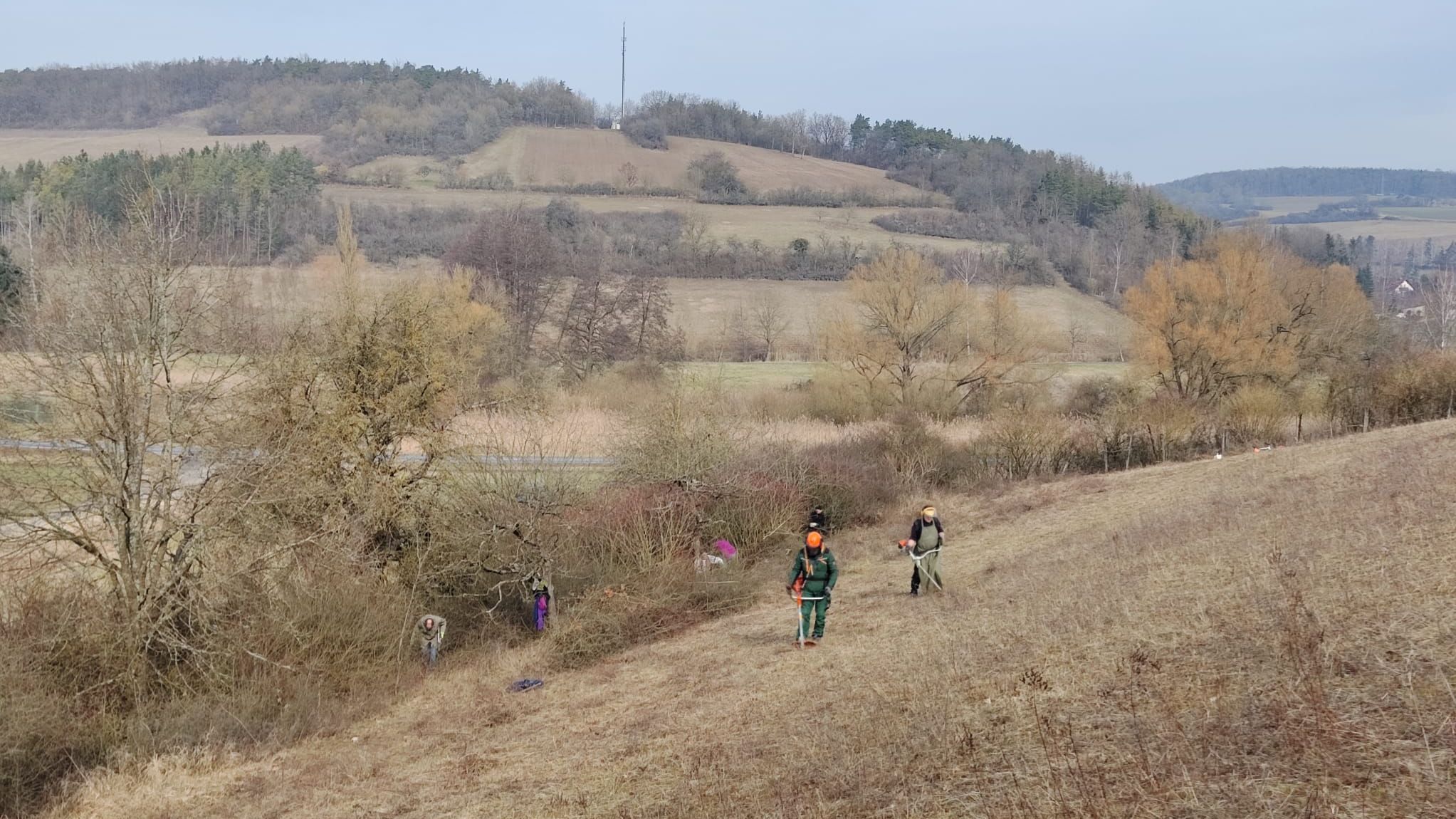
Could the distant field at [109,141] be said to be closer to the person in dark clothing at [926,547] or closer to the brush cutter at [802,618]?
the person in dark clothing at [926,547]

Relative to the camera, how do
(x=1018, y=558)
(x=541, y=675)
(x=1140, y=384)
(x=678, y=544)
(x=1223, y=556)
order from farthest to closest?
(x=1140, y=384) < (x=678, y=544) < (x=1018, y=558) < (x=541, y=675) < (x=1223, y=556)

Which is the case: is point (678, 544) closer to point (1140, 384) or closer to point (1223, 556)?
point (1223, 556)

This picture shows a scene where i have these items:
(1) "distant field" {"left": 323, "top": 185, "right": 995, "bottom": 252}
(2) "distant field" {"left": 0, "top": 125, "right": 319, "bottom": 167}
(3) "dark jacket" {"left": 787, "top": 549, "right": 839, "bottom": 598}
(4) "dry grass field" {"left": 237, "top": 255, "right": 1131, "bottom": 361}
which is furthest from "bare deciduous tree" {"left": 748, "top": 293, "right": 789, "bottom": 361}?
(2) "distant field" {"left": 0, "top": 125, "right": 319, "bottom": 167}

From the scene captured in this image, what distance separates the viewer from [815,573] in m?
14.4

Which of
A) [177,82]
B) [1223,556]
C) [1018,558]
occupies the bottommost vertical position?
[1018,558]

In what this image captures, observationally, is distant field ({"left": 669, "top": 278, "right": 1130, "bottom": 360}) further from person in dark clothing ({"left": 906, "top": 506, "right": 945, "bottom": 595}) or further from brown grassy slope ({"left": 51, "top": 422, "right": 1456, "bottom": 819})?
brown grassy slope ({"left": 51, "top": 422, "right": 1456, "bottom": 819})

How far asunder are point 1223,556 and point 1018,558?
621cm

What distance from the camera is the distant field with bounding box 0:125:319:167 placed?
122000 mm

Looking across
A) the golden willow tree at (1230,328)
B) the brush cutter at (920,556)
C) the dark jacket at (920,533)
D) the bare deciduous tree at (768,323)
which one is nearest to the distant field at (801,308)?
the bare deciduous tree at (768,323)

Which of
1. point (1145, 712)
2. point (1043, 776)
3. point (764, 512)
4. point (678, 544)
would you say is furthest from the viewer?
point (764, 512)

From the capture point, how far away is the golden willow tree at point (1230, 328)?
149 feet

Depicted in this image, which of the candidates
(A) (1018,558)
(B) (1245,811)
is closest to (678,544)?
(A) (1018,558)

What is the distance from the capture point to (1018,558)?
20.6 m

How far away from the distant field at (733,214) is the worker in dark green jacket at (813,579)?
89093 millimetres
